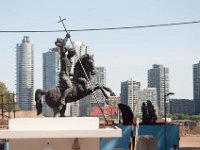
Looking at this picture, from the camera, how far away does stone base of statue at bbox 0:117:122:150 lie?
398 inches

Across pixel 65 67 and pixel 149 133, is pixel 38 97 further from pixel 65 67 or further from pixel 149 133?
pixel 149 133

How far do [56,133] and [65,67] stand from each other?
1600 centimetres

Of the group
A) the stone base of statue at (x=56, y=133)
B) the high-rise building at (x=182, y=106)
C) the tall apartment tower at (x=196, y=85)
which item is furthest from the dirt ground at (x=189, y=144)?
the high-rise building at (x=182, y=106)

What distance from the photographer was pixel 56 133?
33.0 feet

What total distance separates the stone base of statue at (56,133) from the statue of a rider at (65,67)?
1478cm

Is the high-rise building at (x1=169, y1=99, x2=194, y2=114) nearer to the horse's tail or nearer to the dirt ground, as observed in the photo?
the dirt ground

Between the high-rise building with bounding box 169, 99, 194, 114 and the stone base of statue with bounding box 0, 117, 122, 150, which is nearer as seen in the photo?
the stone base of statue with bounding box 0, 117, 122, 150

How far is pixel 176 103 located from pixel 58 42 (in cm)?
15426

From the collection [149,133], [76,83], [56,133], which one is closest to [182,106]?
[76,83]

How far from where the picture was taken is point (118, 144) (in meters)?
24.4

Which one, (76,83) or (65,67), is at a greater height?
(65,67)

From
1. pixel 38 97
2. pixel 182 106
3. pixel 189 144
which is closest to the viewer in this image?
pixel 38 97

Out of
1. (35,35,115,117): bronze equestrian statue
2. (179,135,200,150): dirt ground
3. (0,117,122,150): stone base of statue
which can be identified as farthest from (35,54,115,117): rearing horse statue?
(0,117,122,150): stone base of statue

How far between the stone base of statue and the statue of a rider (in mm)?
14781
